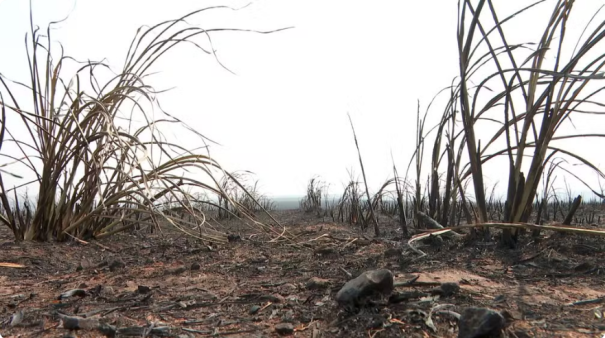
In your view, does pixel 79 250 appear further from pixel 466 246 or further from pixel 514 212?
pixel 514 212

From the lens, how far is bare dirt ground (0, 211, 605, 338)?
2.58ft

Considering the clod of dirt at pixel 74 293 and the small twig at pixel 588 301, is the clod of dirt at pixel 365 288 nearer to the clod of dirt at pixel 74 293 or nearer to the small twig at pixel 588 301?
the small twig at pixel 588 301

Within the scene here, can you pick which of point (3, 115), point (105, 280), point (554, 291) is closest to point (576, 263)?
point (554, 291)

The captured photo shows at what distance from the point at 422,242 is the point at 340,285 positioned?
74cm

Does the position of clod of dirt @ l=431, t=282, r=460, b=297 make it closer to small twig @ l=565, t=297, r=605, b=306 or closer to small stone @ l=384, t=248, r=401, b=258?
small twig @ l=565, t=297, r=605, b=306

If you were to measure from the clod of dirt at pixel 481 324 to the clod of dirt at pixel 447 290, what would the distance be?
202mm

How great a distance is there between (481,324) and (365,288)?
251 millimetres

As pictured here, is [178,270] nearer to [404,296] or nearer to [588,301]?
[404,296]

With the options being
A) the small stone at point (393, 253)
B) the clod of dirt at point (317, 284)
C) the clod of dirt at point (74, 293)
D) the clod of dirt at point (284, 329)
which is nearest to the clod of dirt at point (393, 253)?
the small stone at point (393, 253)

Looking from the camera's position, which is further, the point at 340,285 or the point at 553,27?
the point at 553,27

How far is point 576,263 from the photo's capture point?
1.20 meters

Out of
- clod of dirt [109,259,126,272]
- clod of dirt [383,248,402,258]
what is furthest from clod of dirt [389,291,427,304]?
clod of dirt [109,259,126,272]

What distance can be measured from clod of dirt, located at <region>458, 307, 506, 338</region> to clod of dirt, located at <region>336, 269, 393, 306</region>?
0.20 m

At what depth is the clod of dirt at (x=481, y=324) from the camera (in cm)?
66
